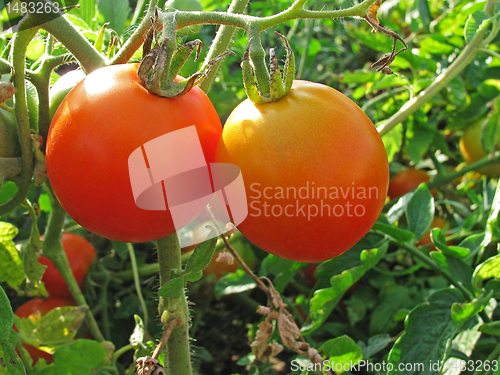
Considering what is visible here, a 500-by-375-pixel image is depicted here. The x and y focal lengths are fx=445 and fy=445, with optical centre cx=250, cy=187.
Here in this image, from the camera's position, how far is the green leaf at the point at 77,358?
2.02 ft

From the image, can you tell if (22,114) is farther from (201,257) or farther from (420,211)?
(420,211)

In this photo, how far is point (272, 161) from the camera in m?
0.41

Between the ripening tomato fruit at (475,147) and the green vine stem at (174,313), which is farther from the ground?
the green vine stem at (174,313)

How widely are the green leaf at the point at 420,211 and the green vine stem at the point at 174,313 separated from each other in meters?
0.45

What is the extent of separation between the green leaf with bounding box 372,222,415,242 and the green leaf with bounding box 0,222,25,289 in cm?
59

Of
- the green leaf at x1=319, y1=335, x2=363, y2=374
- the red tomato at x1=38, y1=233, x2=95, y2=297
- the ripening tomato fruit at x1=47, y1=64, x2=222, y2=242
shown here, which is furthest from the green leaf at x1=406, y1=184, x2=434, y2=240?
the red tomato at x1=38, y1=233, x2=95, y2=297

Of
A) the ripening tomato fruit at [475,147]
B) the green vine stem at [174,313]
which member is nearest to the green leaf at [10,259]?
the green vine stem at [174,313]

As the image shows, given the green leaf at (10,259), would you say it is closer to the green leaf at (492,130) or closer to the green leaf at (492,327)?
the green leaf at (492,327)

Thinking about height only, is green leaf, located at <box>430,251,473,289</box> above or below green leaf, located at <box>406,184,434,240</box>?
below

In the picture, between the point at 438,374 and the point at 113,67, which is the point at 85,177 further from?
the point at 438,374

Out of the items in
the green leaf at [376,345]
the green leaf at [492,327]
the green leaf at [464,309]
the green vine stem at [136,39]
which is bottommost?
the green leaf at [376,345]

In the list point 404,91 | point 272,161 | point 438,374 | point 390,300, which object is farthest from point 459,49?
point 272,161

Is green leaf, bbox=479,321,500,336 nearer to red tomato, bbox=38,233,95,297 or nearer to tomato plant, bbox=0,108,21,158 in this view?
tomato plant, bbox=0,108,21,158

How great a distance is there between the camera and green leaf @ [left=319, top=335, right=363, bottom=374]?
2.12 feet
